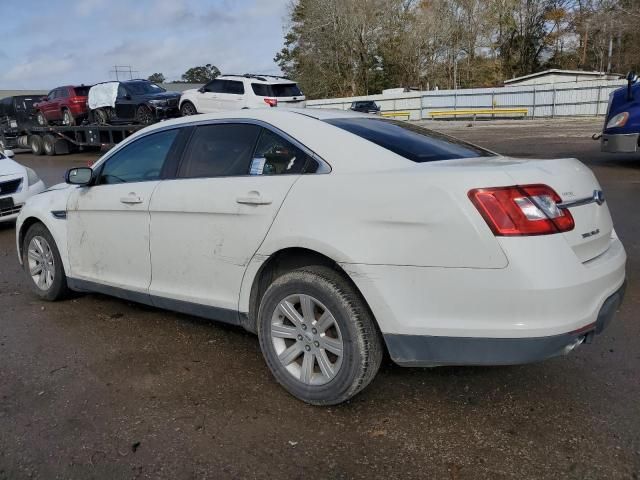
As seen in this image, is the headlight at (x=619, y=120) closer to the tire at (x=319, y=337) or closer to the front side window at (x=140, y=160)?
the front side window at (x=140, y=160)

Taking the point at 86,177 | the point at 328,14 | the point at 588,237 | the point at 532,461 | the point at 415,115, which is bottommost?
the point at 415,115

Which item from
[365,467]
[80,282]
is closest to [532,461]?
[365,467]

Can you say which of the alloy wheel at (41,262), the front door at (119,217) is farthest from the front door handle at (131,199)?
the alloy wheel at (41,262)

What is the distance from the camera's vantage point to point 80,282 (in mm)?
4703

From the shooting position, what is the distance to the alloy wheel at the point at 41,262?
5.04 meters

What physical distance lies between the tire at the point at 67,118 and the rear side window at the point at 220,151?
19.7 metres

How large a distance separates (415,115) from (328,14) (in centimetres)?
1732

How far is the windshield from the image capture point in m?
18.1

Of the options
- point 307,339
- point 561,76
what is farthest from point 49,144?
point 561,76

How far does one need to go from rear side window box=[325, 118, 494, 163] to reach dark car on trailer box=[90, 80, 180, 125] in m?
15.1

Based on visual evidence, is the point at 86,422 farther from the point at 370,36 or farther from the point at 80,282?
the point at 370,36

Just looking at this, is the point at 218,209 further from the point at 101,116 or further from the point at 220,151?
the point at 101,116

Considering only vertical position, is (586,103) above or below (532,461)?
below

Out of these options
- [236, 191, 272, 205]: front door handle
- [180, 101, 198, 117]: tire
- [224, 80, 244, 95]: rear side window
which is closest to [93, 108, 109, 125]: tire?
[180, 101, 198, 117]: tire
